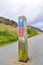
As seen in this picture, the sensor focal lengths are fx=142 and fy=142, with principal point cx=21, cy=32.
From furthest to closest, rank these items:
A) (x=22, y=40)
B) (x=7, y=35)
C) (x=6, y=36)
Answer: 1. (x=7, y=35)
2. (x=6, y=36)
3. (x=22, y=40)

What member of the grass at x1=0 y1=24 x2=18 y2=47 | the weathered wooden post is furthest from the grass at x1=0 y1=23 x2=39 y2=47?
the weathered wooden post

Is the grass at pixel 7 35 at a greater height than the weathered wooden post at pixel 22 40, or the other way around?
the weathered wooden post at pixel 22 40

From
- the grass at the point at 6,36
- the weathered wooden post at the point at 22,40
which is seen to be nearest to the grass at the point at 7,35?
the grass at the point at 6,36

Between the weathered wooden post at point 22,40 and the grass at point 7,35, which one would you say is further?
the grass at point 7,35

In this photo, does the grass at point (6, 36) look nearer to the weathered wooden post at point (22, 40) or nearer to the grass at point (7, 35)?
the grass at point (7, 35)

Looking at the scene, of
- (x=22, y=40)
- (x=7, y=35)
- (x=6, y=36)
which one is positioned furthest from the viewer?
(x=7, y=35)

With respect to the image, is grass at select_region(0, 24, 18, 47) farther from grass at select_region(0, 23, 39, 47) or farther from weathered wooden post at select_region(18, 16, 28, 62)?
weathered wooden post at select_region(18, 16, 28, 62)

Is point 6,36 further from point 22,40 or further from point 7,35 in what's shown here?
point 22,40

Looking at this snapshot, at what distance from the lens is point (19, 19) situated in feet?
13.5

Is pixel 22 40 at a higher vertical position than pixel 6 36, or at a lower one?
higher

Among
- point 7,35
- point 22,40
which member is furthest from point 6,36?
point 22,40

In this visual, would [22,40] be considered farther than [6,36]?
No

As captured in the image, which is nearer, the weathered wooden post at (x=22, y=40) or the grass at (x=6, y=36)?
the weathered wooden post at (x=22, y=40)

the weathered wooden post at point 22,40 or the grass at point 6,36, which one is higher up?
the weathered wooden post at point 22,40
